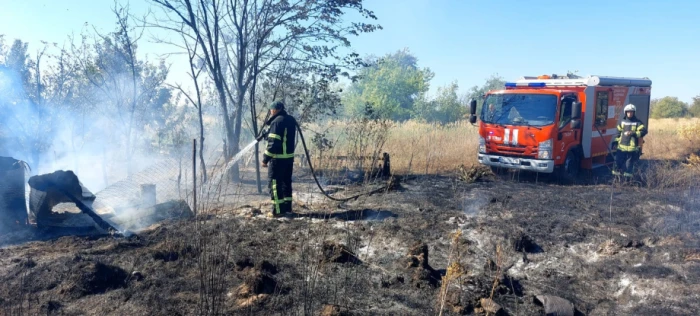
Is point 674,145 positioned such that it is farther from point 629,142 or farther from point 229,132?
point 229,132

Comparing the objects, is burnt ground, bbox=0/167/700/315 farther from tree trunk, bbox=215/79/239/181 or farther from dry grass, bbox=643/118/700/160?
dry grass, bbox=643/118/700/160

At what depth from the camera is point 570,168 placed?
400 inches

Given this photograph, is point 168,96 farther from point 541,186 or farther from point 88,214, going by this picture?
point 541,186

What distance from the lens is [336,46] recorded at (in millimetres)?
9945

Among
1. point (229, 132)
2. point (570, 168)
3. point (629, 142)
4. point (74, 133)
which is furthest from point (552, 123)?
point (74, 133)

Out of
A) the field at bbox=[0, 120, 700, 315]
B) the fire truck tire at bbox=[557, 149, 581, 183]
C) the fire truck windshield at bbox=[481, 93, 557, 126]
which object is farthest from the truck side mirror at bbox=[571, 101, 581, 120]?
the field at bbox=[0, 120, 700, 315]

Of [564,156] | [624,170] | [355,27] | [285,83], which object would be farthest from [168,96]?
[624,170]

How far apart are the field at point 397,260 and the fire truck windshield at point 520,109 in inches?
67.7

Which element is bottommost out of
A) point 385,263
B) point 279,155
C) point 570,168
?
point 385,263

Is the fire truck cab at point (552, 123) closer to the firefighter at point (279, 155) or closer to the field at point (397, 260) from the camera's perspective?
the field at point (397, 260)

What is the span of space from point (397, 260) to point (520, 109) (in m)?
6.01

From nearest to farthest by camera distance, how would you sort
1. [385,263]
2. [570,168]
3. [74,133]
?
[385,263], [570,168], [74,133]

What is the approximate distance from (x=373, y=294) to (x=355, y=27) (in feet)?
23.1

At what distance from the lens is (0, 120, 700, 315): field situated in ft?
13.3
